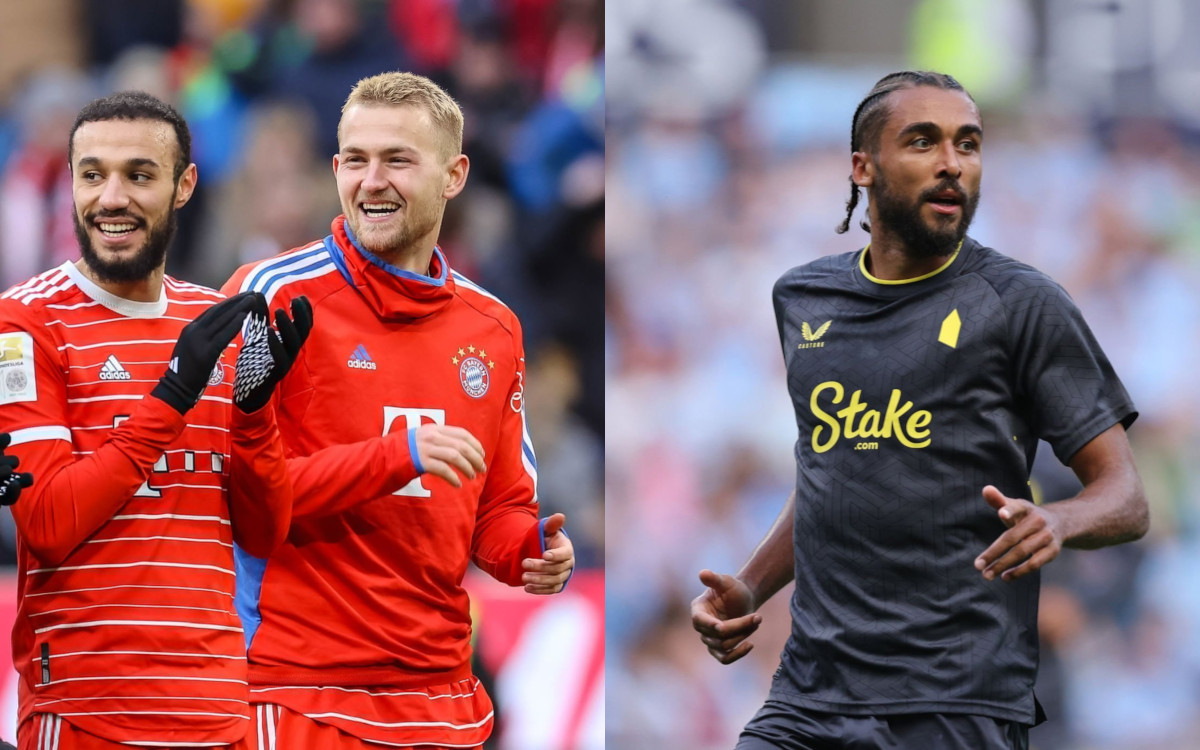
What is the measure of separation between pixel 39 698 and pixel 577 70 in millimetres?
5954

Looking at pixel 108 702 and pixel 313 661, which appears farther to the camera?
pixel 313 661

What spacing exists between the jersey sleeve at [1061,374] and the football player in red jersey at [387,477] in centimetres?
113

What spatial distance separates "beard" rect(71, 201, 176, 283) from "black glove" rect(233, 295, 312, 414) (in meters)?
0.28

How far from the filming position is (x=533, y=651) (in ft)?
22.7

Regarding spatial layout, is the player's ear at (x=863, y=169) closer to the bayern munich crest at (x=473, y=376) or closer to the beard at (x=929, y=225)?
the beard at (x=929, y=225)

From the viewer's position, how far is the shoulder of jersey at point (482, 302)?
11.8ft

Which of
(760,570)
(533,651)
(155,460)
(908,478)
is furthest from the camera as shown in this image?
(533,651)

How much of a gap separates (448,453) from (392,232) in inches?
24.1

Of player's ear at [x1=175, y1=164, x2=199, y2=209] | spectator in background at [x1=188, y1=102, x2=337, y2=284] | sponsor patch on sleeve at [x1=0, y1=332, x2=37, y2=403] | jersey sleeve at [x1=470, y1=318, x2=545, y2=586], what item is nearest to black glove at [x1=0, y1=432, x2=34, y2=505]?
sponsor patch on sleeve at [x1=0, y1=332, x2=37, y2=403]

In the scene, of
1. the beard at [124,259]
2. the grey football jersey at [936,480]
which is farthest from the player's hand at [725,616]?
the beard at [124,259]

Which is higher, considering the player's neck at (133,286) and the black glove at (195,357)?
the player's neck at (133,286)

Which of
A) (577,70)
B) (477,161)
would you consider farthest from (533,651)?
(577,70)

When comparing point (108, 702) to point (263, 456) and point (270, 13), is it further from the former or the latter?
point (270, 13)

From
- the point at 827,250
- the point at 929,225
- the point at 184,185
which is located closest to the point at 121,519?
the point at 184,185
